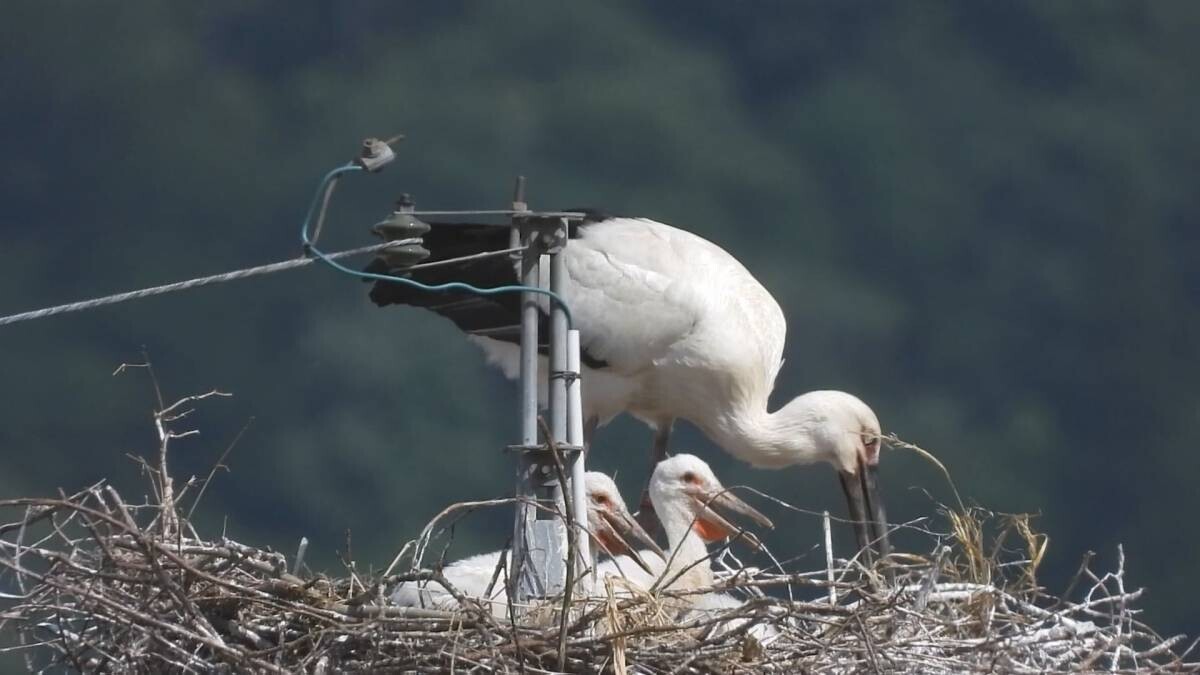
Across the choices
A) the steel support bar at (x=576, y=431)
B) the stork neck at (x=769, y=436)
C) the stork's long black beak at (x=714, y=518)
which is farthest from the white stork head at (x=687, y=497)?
the stork neck at (x=769, y=436)

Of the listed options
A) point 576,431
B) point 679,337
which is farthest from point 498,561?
point 679,337

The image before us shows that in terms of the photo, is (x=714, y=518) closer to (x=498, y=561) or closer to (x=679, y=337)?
(x=498, y=561)

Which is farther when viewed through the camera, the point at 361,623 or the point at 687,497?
the point at 687,497

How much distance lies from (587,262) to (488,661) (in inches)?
113

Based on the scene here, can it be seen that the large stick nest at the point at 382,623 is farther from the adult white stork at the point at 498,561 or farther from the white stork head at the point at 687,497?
the white stork head at the point at 687,497

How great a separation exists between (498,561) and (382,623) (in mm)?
849

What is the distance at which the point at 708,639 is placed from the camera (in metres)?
4.93

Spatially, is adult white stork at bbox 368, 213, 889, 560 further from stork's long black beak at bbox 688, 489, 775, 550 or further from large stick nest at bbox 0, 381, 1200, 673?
large stick nest at bbox 0, 381, 1200, 673

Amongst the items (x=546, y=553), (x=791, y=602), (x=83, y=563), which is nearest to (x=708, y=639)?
(x=791, y=602)

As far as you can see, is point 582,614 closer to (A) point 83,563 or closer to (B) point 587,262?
(A) point 83,563

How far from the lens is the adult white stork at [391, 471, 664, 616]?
540 cm

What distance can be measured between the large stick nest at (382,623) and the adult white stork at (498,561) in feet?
0.47

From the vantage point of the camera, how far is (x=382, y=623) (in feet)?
15.9

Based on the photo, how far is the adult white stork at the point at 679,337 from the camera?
7492mm
